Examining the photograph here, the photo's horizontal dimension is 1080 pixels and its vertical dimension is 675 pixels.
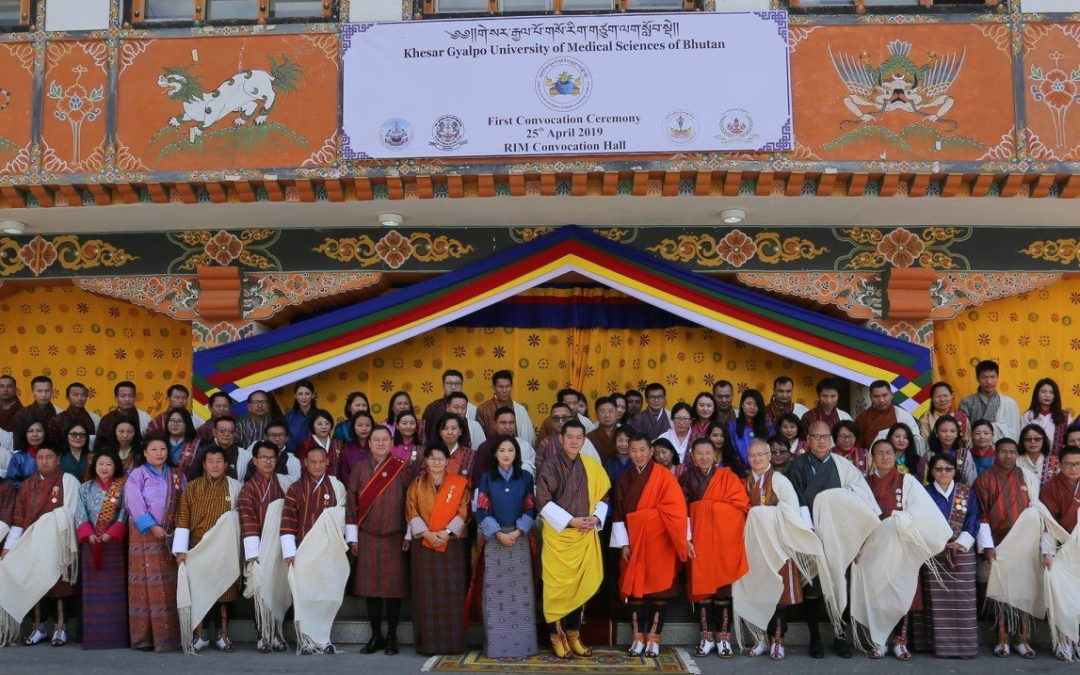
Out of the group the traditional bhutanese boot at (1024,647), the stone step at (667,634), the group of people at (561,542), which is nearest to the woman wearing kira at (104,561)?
the group of people at (561,542)

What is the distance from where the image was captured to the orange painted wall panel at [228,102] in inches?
315

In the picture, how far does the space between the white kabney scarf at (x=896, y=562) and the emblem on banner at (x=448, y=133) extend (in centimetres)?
385

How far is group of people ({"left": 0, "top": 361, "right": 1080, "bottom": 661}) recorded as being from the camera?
648 centimetres

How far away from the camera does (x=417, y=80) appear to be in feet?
Result: 26.2

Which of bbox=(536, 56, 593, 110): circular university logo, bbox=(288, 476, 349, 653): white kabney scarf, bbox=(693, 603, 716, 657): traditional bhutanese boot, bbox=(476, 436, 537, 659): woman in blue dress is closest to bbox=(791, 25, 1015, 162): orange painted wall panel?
bbox=(536, 56, 593, 110): circular university logo

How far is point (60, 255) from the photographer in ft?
29.2

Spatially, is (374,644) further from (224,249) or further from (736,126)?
(736,126)

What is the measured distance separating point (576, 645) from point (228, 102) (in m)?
4.64

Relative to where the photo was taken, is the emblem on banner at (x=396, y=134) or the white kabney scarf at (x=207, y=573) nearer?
the white kabney scarf at (x=207, y=573)

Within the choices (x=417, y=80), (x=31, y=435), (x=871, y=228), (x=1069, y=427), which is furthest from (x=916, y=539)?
(x=31, y=435)

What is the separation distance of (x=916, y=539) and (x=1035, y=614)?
93 centimetres

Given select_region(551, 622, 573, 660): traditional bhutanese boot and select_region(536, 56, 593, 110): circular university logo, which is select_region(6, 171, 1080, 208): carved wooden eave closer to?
select_region(536, 56, 593, 110): circular university logo

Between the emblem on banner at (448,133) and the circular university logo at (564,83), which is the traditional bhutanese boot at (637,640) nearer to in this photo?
the emblem on banner at (448,133)

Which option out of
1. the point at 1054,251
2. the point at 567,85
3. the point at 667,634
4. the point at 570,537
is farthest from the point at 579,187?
the point at 1054,251
